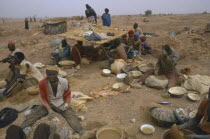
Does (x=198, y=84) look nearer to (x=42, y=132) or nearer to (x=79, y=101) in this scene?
(x=79, y=101)

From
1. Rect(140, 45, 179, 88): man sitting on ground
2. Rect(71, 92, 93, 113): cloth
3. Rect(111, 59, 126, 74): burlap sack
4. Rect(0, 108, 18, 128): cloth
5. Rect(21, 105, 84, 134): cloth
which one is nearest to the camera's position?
Rect(21, 105, 84, 134): cloth

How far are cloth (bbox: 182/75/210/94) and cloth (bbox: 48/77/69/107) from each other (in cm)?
349

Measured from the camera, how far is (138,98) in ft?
16.3

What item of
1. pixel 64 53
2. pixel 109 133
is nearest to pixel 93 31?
pixel 64 53

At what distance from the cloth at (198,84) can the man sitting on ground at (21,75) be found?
423 centimetres

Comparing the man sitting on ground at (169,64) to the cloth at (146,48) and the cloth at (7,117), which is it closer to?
the cloth at (146,48)

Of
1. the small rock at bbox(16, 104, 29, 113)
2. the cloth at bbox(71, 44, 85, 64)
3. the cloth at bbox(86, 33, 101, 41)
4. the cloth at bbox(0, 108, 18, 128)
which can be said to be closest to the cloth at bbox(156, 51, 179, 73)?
the cloth at bbox(86, 33, 101, 41)

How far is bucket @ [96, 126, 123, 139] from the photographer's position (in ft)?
11.1

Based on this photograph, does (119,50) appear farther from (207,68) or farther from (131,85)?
(207,68)

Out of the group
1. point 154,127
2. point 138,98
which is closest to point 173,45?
point 138,98

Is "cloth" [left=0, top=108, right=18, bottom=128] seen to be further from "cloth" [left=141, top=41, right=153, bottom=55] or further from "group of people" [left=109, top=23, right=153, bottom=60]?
"cloth" [left=141, top=41, right=153, bottom=55]

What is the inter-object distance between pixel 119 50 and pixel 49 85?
4299mm

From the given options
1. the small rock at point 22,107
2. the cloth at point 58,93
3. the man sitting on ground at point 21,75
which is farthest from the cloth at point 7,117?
the cloth at point 58,93

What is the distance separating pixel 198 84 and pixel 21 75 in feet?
16.0
